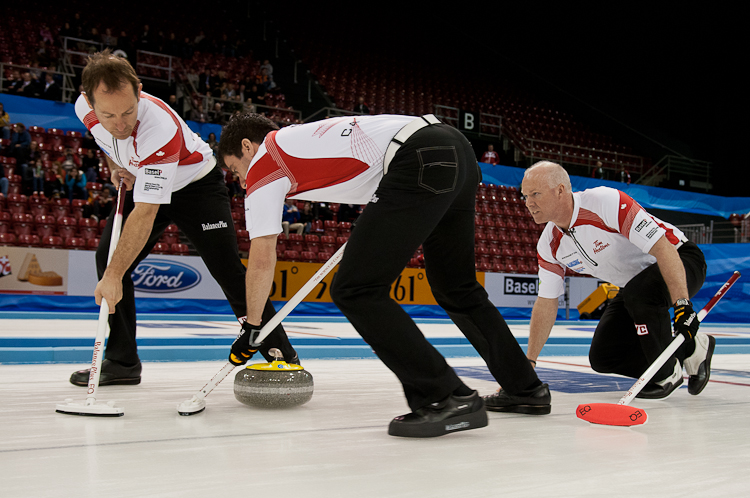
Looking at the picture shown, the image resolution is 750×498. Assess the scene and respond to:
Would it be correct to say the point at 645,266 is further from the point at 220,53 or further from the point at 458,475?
the point at 220,53

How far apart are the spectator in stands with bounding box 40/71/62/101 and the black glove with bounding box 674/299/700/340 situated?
1196cm

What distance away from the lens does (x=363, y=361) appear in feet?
15.6

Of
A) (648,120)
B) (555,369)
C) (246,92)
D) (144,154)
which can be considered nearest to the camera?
(144,154)

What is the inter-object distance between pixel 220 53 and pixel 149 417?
1570 cm

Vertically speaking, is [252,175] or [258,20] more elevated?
[258,20]

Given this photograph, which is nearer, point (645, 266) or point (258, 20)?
point (645, 266)

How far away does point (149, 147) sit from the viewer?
254cm

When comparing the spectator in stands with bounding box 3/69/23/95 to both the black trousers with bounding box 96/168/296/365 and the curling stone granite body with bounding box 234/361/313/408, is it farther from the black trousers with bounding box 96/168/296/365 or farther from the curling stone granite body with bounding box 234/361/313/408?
the curling stone granite body with bounding box 234/361/313/408

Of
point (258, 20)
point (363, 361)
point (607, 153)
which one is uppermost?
point (258, 20)

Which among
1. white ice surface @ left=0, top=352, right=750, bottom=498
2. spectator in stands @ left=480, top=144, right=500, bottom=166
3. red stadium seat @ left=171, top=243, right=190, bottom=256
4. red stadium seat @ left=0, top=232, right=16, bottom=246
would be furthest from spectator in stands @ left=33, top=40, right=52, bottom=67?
white ice surface @ left=0, top=352, right=750, bottom=498

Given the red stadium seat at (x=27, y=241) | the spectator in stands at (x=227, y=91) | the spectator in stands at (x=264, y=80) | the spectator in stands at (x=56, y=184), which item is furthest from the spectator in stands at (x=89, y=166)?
the spectator in stands at (x=264, y=80)

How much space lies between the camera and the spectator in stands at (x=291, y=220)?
39.2 ft

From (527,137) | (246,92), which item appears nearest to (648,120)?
(527,137)

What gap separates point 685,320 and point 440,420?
1.25 m
